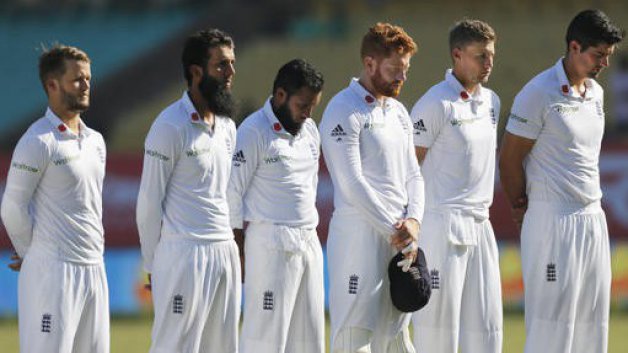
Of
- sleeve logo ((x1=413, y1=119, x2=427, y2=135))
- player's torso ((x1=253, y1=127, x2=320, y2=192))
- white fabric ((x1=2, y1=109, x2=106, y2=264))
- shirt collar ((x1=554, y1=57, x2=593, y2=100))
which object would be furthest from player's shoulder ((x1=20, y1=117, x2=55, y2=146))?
shirt collar ((x1=554, y1=57, x2=593, y2=100))

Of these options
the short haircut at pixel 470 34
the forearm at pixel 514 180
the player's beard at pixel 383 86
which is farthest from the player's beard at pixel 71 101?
the forearm at pixel 514 180

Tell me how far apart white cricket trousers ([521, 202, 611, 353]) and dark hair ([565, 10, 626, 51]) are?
966 mm

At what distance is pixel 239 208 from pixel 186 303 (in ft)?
2.39

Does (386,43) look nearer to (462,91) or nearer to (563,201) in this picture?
(462,91)

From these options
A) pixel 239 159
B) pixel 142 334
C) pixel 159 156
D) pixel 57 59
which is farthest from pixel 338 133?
pixel 142 334

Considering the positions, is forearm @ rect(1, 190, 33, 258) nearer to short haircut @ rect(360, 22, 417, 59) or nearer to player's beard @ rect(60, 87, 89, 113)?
player's beard @ rect(60, 87, 89, 113)

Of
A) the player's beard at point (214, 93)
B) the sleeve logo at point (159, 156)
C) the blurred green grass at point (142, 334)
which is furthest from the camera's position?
the blurred green grass at point (142, 334)

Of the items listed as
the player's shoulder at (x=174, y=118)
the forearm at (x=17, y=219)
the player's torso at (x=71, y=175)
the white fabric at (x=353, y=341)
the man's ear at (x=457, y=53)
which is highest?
the man's ear at (x=457, y=53)

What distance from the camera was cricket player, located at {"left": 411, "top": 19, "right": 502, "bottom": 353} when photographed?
7.73m

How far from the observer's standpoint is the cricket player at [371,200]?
7246 millimetres

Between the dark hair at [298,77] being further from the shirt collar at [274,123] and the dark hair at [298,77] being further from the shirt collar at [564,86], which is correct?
the shirt collar at [564,86]

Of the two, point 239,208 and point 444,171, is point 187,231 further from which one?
point 444,171

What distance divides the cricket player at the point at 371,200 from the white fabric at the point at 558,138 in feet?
3.04

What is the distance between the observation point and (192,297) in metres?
7.08
